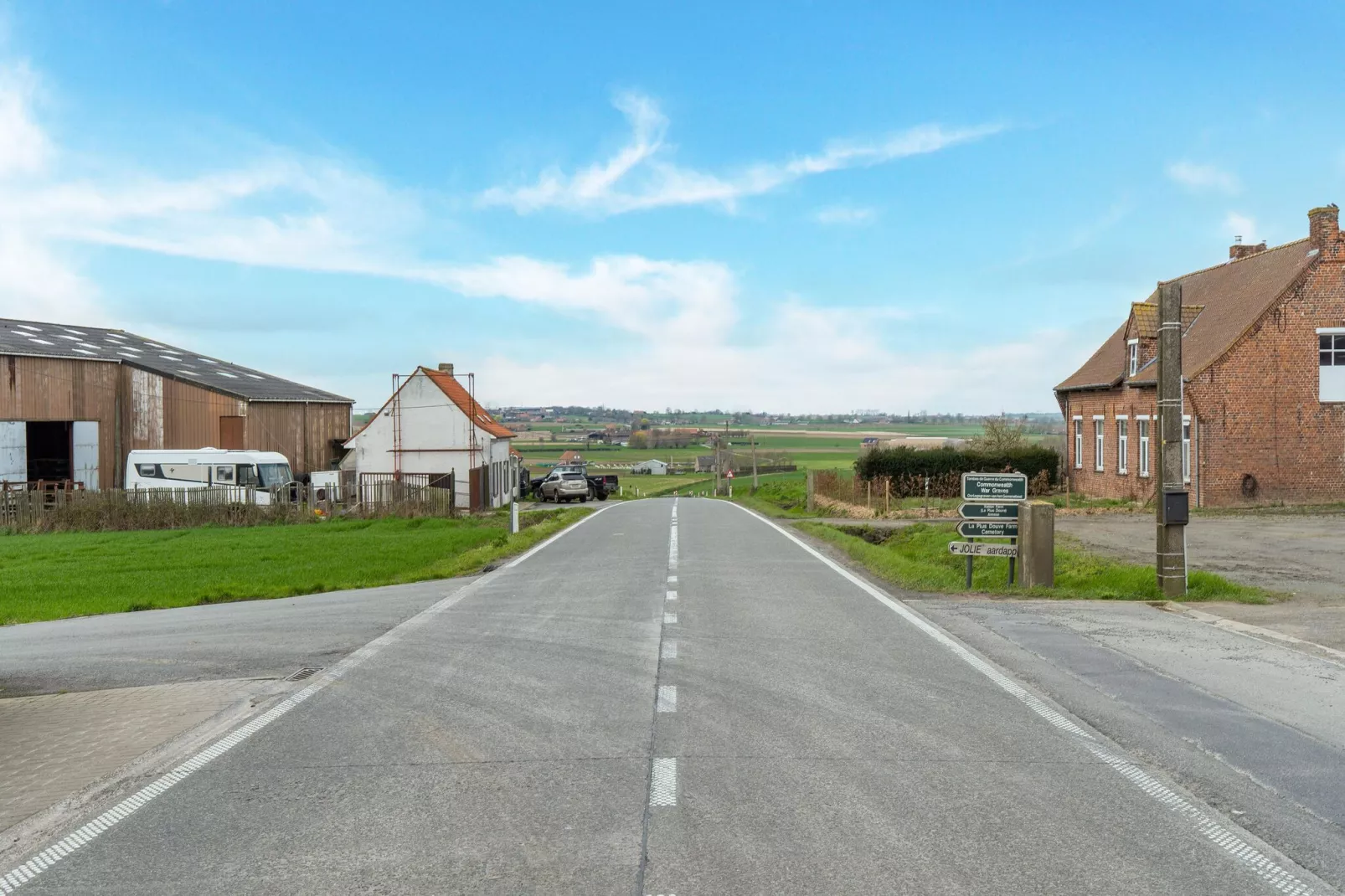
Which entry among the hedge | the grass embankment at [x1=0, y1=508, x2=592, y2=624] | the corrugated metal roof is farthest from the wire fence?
the hedge

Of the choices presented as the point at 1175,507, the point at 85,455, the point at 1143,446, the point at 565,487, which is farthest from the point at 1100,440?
the point at 85,455

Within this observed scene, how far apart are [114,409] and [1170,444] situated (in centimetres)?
4402

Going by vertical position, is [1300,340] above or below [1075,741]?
above

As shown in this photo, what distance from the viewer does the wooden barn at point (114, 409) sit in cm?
4375

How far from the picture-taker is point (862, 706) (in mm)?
7949

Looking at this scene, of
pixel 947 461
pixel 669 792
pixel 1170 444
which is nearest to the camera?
pixel 669 792

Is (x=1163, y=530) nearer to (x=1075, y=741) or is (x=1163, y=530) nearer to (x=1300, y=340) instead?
(x=1075, y=741)

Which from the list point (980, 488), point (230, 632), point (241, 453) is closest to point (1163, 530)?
point (980, 488)

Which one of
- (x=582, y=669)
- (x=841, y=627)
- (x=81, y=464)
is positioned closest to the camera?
(x=582, y=669)

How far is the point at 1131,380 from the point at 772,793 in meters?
38.4

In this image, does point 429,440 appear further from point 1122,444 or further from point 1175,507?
point 1175,507

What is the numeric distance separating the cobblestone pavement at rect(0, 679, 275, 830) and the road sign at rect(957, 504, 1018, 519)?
989 cm

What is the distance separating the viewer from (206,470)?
40.7 metres

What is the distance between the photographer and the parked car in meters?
55.6
